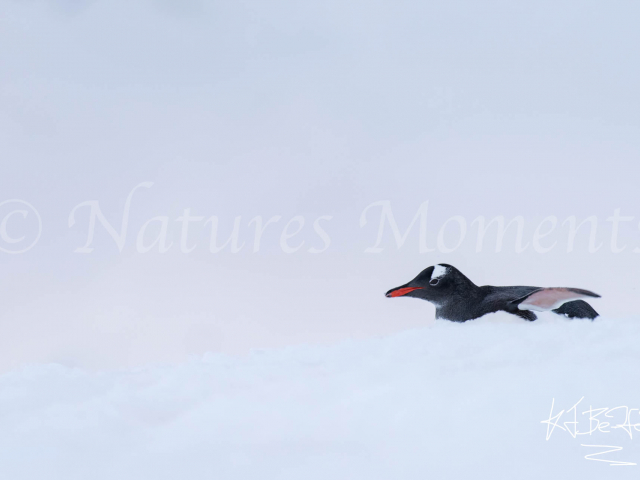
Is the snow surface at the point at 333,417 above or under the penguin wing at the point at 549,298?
under

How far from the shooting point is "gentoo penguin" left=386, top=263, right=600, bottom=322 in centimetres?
490

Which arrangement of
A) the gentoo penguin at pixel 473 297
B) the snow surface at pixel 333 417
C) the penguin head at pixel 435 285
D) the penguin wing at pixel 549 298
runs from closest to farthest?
the snow surface at pixel 333 417
the penguin wing at pixel 549 298
the gentoo penguin at pixel 473 297
the penguin head at pixel 435 285

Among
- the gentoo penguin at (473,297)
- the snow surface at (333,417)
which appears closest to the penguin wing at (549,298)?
the gentoo penguin at (473,297)

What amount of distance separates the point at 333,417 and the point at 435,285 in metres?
3.69

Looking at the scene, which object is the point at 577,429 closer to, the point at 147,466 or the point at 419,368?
the point at 419,368

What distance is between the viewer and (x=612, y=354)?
109 inches

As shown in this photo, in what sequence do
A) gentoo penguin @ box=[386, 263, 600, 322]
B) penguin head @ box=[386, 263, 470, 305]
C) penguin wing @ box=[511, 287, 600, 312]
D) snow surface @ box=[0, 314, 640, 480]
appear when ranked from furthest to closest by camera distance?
penguin head @ box=[386, 263, 470, 305], gentoo penguin @ box=[386, 263, 600, 322], penguin wing @ box=[511, 287, 600, 312], snow surface @ box=[0, 314, 640, 480]

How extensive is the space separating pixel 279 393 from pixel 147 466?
71 centimetres

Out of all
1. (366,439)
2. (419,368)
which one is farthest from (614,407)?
(366,439)
